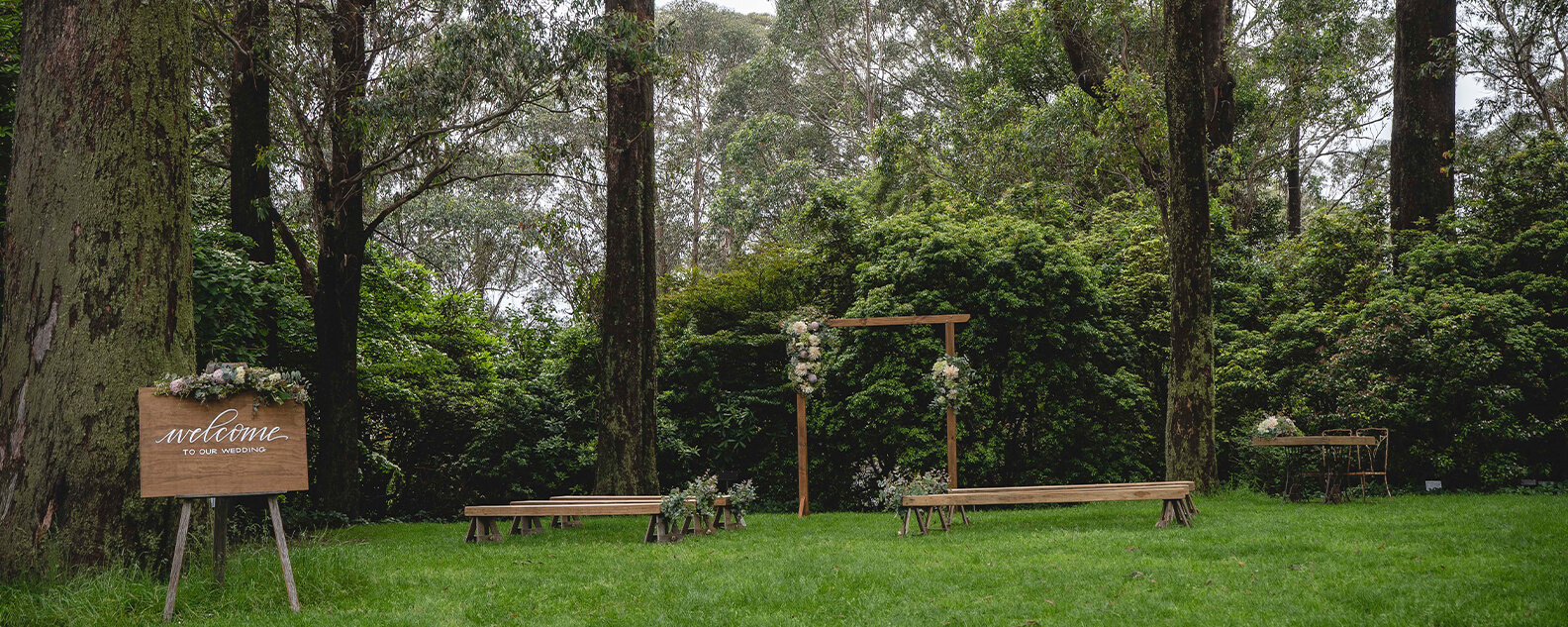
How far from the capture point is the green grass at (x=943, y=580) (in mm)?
5262

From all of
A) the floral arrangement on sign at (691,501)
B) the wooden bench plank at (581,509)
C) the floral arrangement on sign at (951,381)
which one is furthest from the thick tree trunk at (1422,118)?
the wooden bench plank at (581,509)

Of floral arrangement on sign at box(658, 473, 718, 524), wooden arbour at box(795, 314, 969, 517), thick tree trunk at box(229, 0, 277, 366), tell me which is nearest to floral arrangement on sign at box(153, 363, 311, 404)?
floral arrangement on sign at box(658, 473, 718, 524)

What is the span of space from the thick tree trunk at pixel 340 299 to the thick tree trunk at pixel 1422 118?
15.3 meters

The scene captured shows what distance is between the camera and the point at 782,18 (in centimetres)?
2841

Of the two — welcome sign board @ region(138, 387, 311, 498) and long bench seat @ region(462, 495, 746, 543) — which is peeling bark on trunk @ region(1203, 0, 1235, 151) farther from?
welcome sign board @ region(138, 387, 311, 498)

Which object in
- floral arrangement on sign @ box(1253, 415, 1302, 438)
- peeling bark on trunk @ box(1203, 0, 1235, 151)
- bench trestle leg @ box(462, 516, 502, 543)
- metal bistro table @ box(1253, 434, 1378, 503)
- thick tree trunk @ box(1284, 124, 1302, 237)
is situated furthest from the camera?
thick tree trunk @ box(1284, 124, 1302, 237)

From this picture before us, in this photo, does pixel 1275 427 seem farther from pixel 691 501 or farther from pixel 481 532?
pixel 481 532

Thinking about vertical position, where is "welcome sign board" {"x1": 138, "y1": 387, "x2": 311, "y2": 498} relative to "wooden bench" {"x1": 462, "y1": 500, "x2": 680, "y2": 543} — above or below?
above

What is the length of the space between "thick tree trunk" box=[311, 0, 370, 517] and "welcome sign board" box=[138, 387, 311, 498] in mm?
6447

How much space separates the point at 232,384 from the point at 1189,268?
10.1m

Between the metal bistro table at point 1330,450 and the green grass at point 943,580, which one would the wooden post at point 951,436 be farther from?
the metal bistro table at point 1330,450

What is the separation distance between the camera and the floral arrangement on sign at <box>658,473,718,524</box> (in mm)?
8969

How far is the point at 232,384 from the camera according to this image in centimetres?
555

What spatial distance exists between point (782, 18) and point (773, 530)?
70.0 feet
